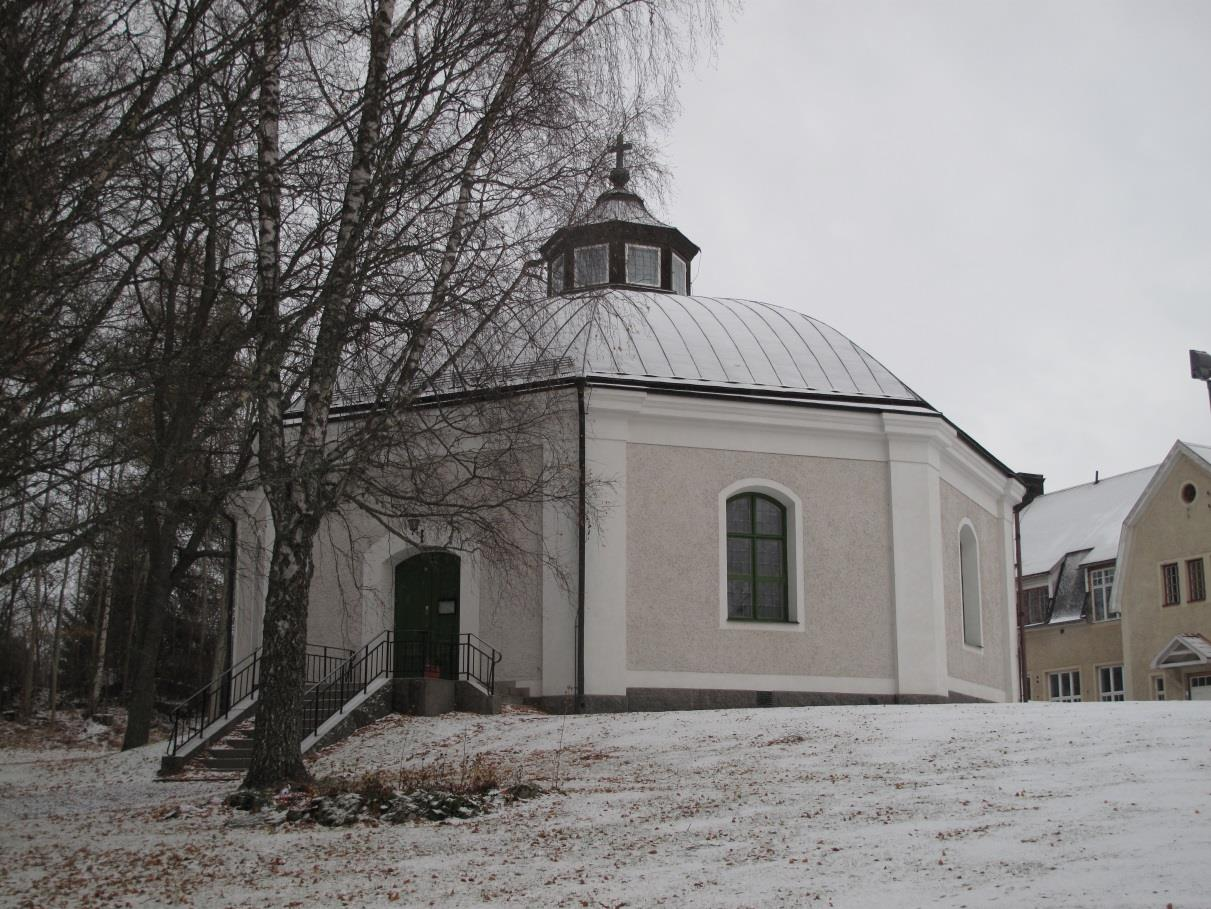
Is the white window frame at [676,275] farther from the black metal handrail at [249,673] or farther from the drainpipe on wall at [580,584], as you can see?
the black metal handrail at [249,673]

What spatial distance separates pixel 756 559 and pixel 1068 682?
63.8 ft

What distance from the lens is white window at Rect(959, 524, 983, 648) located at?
21031mm

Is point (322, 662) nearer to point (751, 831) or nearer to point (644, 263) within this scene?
point (751, 831)

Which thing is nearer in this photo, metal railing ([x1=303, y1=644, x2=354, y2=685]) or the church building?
the church building

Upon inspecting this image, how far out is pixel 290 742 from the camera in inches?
466

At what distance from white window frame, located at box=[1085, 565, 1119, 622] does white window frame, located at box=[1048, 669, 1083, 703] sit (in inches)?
67.2

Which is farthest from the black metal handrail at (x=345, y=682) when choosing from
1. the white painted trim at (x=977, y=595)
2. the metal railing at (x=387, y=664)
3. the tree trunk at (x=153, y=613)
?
the white painted trim at (x=977, y=595)

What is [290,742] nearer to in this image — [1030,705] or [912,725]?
[912,725]

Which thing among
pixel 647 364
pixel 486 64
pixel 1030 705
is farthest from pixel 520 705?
pixel 486 64

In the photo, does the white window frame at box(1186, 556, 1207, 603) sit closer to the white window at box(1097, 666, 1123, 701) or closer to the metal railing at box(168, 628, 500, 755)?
the white window at box(1097, 666, 1123, 701)

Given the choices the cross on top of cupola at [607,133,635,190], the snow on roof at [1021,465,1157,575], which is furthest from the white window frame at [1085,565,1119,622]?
the cross on top of cupola at [607,133,635,190]

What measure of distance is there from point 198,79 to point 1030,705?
11.6 meters

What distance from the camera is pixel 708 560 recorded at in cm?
1859

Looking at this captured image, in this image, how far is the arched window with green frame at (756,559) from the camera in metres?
18.9
